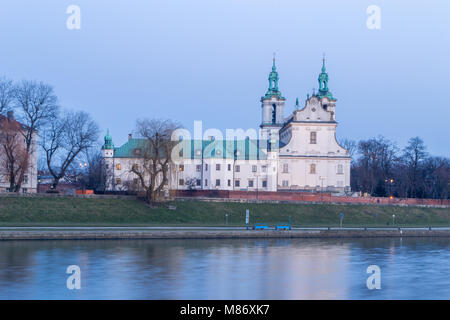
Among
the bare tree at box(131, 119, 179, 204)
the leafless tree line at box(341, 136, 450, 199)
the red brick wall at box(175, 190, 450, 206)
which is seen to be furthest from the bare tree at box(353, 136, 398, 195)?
the bare tree at box(131, 119, 179, 204)

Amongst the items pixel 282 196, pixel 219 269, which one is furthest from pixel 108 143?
pixel 219 269

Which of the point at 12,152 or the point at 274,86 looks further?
the point at 274,86

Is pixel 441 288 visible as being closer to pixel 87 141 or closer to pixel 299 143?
pixel 87 141

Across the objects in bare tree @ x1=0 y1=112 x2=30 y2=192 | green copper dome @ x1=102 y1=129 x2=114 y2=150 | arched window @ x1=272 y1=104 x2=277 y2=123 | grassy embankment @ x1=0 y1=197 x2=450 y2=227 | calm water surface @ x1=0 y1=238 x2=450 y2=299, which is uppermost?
arched window @ x1=272 y1=104 x2=277 y2=123

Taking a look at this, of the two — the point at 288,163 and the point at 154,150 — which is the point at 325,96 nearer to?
the point at 288,163

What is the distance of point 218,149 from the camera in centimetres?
9262

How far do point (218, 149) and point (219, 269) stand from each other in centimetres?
5945

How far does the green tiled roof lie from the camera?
92375 millimetres

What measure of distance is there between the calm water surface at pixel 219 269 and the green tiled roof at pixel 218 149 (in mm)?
43913

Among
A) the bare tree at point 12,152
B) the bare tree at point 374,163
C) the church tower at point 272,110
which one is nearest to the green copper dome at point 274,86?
the church tower at point 272,110

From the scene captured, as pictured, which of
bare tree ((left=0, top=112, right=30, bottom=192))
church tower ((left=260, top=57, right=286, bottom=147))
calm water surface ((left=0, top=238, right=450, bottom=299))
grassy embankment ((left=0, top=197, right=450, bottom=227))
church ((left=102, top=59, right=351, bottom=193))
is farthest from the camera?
church tower ((left=260, top=57, right=286, bottom=147))

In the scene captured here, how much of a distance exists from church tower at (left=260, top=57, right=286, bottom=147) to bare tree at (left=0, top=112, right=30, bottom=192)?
46139 mm

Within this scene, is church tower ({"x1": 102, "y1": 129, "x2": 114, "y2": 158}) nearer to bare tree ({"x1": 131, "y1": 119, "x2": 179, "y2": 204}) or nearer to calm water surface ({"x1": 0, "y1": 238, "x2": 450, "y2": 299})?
bare tree ({"x1": 131, "y1": 119, "x2": 179, "y2": 204})

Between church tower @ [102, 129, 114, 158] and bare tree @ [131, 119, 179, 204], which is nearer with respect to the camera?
bare tree @ [131, 119, 179, 204]
